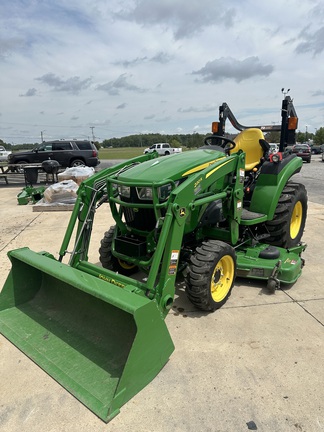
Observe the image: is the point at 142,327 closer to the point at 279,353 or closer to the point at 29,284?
the point at 279,353

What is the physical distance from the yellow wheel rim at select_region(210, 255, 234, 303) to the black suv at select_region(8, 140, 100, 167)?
1402cm

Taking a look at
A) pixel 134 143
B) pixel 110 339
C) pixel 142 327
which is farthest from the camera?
pixel 134 143

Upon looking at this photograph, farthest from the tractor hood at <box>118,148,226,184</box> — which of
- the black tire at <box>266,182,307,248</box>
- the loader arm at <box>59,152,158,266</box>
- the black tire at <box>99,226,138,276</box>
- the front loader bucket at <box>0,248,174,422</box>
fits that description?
the black tire at <box>266,182,307,248</box>

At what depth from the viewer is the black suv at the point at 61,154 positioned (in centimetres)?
1625

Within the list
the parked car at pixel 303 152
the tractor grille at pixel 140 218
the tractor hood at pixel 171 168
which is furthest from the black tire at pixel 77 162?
the parked car at pixel 303 152

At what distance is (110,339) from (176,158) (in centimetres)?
193

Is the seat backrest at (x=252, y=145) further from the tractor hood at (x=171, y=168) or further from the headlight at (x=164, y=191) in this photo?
the headlight at (x=164, y=191)

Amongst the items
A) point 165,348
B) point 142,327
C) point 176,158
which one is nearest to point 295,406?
point 165,348

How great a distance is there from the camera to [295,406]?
7.20 feet

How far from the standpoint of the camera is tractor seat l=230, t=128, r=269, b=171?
4.84 metres

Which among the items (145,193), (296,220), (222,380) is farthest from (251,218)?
(222,380)

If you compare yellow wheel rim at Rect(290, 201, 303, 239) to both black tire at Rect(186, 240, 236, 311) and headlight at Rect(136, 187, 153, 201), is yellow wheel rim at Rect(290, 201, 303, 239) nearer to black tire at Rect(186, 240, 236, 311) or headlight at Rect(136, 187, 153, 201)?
black tire at Rect(186, 240, 236, 311)

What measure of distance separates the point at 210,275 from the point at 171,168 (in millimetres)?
1078

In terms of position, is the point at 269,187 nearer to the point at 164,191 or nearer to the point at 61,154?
the point at 164,191
